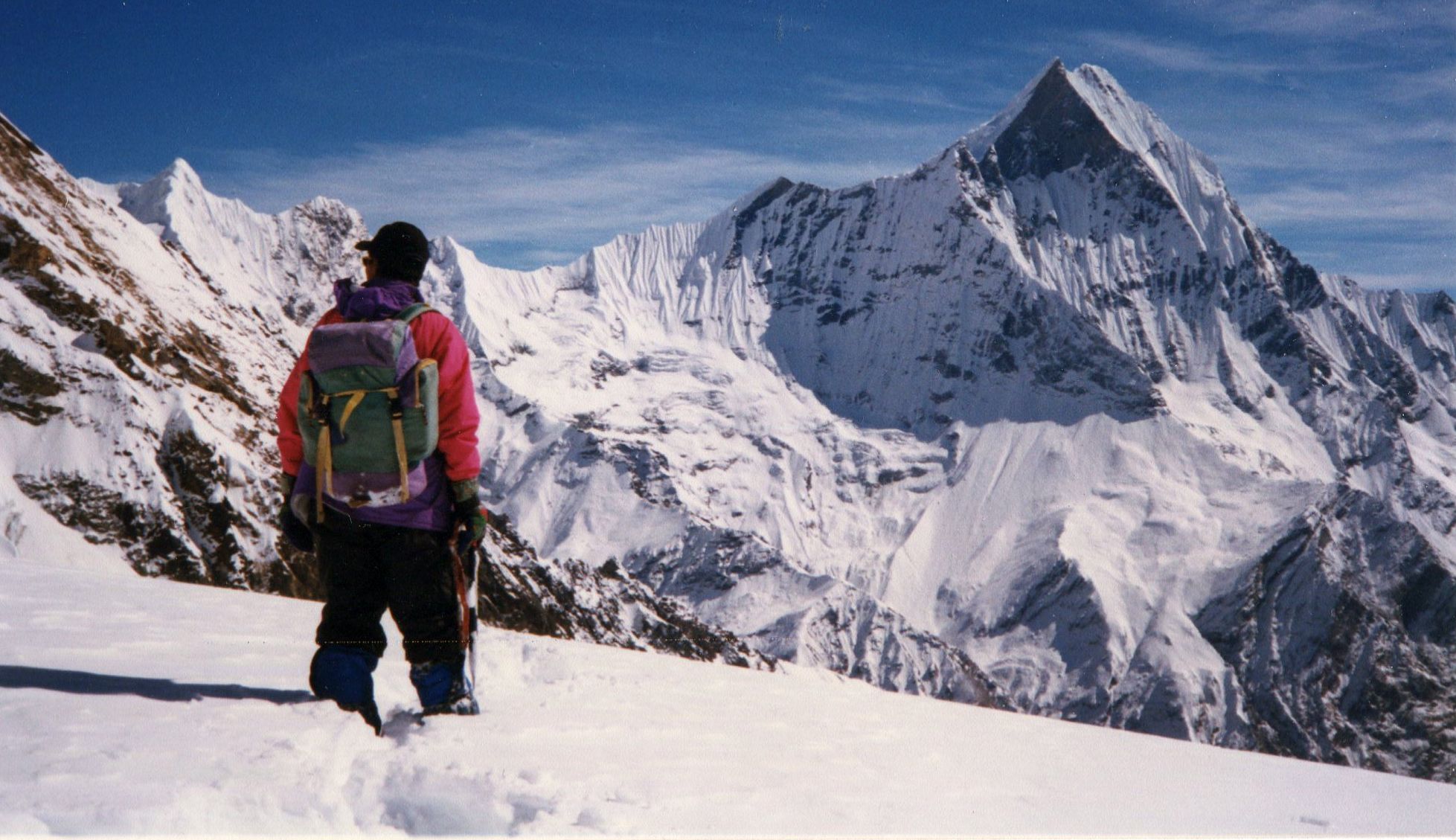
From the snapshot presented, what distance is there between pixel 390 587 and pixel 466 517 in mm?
Answer: 617

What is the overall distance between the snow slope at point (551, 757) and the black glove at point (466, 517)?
1094mm

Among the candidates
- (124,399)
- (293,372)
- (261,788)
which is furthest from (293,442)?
(124,399)

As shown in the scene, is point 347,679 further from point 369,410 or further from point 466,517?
point 369,410

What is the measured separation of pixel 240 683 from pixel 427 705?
4.74 feet

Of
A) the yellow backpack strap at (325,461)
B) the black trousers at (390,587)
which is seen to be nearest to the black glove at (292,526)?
the black trousers at (390,587)

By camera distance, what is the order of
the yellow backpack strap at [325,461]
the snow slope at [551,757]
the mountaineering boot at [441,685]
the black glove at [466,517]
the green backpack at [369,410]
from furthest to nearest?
the mountaineering boot at [441,685], the black glove at [466,517], the yellow backpack strap at [325,461], the green backpack at [369,410], the snow slope at [551,757]

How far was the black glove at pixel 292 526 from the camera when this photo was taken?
7.38 metres

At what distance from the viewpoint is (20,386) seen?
72875 millimetres

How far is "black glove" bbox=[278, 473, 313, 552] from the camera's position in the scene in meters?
7.38

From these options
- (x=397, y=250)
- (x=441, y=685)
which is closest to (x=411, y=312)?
(x=397, y=250)

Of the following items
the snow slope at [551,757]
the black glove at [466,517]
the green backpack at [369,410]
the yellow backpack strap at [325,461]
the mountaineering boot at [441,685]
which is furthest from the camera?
the mountaineering boot at [441,685]

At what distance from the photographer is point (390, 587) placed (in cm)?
722

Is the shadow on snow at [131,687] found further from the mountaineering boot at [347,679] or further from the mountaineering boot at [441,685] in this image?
the mountaineering boot at [441,685]

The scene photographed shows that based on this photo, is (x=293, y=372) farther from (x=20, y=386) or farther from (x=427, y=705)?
(x=20, y=386)
